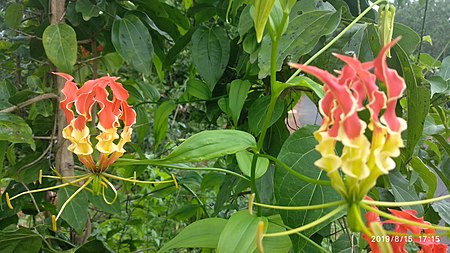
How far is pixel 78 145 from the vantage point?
786 millimetres

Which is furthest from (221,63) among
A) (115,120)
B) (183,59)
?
(183,59)

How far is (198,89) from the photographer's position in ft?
3.67

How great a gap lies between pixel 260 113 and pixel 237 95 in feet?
0.17

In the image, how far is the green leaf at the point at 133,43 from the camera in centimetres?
103

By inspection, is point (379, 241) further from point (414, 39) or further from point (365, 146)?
point (414, 39)

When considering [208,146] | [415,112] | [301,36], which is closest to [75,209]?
[208,146]

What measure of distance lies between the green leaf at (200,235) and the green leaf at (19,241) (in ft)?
1.27

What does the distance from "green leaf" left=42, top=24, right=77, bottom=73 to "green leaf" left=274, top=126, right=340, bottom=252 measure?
42 cm

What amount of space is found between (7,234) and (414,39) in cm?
79

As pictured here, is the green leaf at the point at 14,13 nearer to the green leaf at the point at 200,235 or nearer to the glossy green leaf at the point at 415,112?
the green leaf at the point at 200,235

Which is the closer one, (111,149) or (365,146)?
(365,146)

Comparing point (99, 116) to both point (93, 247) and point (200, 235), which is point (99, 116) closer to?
point (200, 235)

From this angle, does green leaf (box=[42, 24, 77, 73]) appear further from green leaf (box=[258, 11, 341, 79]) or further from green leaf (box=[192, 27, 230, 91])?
green leaf (box=[258, 11, 341, 79])

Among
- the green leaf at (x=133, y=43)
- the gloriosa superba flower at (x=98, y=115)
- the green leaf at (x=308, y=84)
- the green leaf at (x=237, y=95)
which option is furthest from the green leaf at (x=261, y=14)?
the green leaf at (x=133, y=43)
